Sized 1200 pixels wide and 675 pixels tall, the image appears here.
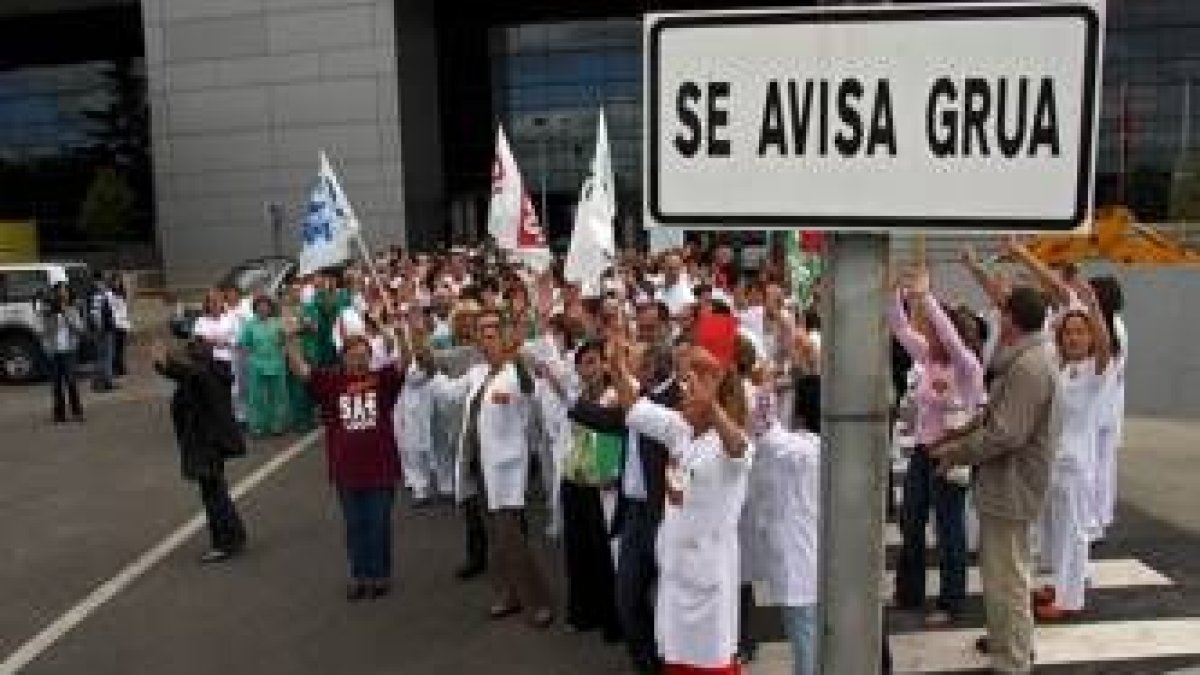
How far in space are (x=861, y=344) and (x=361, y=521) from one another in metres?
7.11

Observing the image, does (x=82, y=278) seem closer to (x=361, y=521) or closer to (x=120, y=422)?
(x=120, y=422)

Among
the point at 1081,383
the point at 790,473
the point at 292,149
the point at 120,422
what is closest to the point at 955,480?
the point at 1081,383

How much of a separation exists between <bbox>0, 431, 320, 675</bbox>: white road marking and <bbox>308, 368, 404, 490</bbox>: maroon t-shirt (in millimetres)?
1854

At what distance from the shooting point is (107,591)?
32.3 ft

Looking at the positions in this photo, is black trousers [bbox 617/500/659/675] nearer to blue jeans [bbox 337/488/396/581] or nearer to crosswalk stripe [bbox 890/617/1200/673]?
crosswalk stripe [bbox 890/617/1200/673]

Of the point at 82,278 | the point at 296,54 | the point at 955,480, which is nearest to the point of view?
the point at 955,480

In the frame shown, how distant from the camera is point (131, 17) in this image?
48.3m

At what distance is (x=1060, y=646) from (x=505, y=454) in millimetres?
3147

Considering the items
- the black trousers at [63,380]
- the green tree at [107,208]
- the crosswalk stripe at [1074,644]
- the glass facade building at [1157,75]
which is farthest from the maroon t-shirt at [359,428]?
the glass facade building at [1157,75]

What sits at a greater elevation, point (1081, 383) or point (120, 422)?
→ point (1081, 383)

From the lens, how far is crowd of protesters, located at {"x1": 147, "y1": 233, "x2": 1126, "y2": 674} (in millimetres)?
5844

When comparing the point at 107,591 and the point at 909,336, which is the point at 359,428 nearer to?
the point at 107,591

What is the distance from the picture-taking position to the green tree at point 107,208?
45.6 meters

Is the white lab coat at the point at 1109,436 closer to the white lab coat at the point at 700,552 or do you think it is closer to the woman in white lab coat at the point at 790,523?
the woman in white lab coat at the point at 790,523
